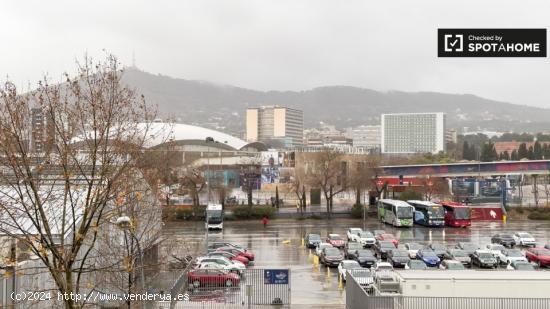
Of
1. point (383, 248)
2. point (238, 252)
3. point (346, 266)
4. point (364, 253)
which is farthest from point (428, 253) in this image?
point (238, 252)

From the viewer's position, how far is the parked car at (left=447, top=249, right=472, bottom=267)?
98.2ft

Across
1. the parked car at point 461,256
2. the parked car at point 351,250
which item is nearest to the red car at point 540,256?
the parked car at point 461,256

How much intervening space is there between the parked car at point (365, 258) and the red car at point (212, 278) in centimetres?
777

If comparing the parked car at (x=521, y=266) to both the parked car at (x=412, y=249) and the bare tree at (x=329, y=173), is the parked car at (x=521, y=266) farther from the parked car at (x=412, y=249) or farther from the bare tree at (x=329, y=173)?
the bare tree at (x=329, y=173)

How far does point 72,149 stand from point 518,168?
6660cm

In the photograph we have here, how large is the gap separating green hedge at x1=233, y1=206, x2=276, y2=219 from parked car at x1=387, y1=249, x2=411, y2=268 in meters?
22.2

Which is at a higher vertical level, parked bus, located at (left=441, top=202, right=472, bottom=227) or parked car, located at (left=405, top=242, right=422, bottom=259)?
parked bus, located at (left=441, top=202, right=472, bottom=227)

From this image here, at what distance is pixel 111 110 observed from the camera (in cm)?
1088

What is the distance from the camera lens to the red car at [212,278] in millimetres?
22734

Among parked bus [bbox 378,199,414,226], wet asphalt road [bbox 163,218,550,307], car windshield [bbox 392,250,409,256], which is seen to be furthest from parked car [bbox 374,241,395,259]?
parked bus [bbox 378,199,414,226]

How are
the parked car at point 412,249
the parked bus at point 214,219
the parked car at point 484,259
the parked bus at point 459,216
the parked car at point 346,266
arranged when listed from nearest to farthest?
the parked car at point 346,266, the parked car at point 484,259, the parked car at point 412,249, the parked bus at point 214,219, the parked bus at point 459,216

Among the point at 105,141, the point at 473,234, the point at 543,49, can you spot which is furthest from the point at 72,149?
the point at 473,234

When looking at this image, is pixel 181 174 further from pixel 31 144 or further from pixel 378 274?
pixel 31 144

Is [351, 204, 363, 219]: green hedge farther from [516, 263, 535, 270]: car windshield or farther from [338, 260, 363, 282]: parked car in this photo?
[516, 263, 535, 270]: car windshield
